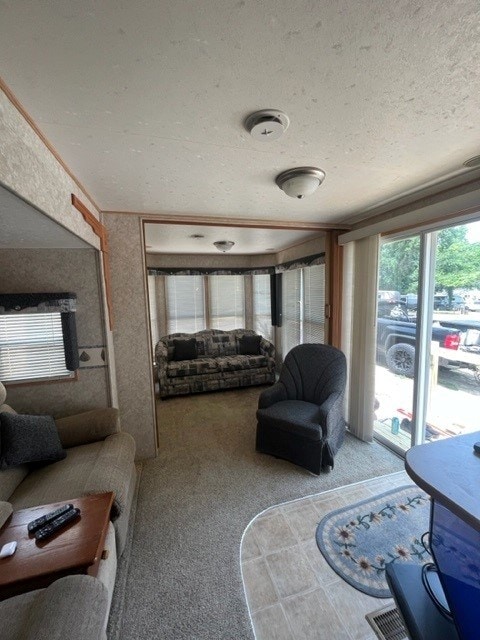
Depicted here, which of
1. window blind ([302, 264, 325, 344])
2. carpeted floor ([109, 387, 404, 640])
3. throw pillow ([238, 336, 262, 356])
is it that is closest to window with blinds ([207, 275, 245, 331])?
throw pillow ([238, 336, 262, 356])

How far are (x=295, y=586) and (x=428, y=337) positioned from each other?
2054 mm

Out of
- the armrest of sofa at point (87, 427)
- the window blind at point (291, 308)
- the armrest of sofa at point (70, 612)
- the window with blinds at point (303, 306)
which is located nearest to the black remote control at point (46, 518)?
the armrest of sofa at point (70, 612)

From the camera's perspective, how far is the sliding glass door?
2008 mm

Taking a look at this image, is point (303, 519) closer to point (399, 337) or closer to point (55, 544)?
point (55, 544)

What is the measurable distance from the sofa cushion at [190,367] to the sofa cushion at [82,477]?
7.33 ft

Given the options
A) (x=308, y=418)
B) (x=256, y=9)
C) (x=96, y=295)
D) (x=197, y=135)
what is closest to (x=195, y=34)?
(x=256, y=9)

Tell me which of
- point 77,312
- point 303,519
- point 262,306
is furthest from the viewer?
point 262,306

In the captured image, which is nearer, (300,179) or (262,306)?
(300,179)

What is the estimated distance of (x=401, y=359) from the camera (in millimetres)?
2551

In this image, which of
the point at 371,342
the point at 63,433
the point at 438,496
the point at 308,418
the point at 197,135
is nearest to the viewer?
the point at 438,496

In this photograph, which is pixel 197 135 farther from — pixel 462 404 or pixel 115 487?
pixel 462 404

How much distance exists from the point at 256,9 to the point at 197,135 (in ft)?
1.84

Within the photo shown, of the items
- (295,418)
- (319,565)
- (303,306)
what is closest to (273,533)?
(319,565)

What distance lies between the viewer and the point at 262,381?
4.55m
